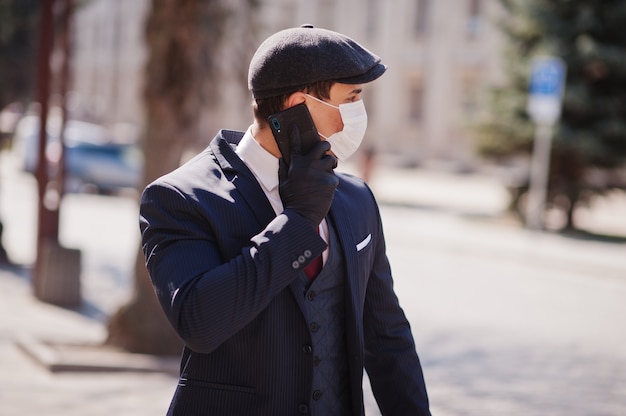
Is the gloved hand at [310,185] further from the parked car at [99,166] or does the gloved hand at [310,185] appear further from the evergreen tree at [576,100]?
the parked car at [99,166]

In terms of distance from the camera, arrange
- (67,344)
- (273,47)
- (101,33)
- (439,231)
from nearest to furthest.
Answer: (273,47) → (67,344) → (439,231) → (101,33)

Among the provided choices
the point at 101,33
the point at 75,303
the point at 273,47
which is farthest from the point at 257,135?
the point at 101,33

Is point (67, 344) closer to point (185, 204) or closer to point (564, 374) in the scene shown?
point (564, 374)

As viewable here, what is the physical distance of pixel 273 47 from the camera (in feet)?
7.58

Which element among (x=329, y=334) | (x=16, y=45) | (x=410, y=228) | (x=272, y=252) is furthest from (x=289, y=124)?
(x=410, y=228)

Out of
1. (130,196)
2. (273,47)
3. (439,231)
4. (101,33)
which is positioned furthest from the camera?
(101,33)

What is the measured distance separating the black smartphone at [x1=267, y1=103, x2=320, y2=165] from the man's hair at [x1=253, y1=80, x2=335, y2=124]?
51mm

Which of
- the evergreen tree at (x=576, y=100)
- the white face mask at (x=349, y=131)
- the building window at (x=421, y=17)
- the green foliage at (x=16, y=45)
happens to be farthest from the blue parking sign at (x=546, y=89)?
the building window at (x=421, y=17)

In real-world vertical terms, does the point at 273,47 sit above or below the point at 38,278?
above

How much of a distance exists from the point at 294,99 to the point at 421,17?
143 ft

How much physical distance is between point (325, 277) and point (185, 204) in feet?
1.39

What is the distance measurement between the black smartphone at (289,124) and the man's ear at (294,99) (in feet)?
0.12

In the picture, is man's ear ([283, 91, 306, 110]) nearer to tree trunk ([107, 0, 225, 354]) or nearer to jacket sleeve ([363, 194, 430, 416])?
jacket sleeve ([363, 194, 430, 416])

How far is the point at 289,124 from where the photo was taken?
7.49ft
